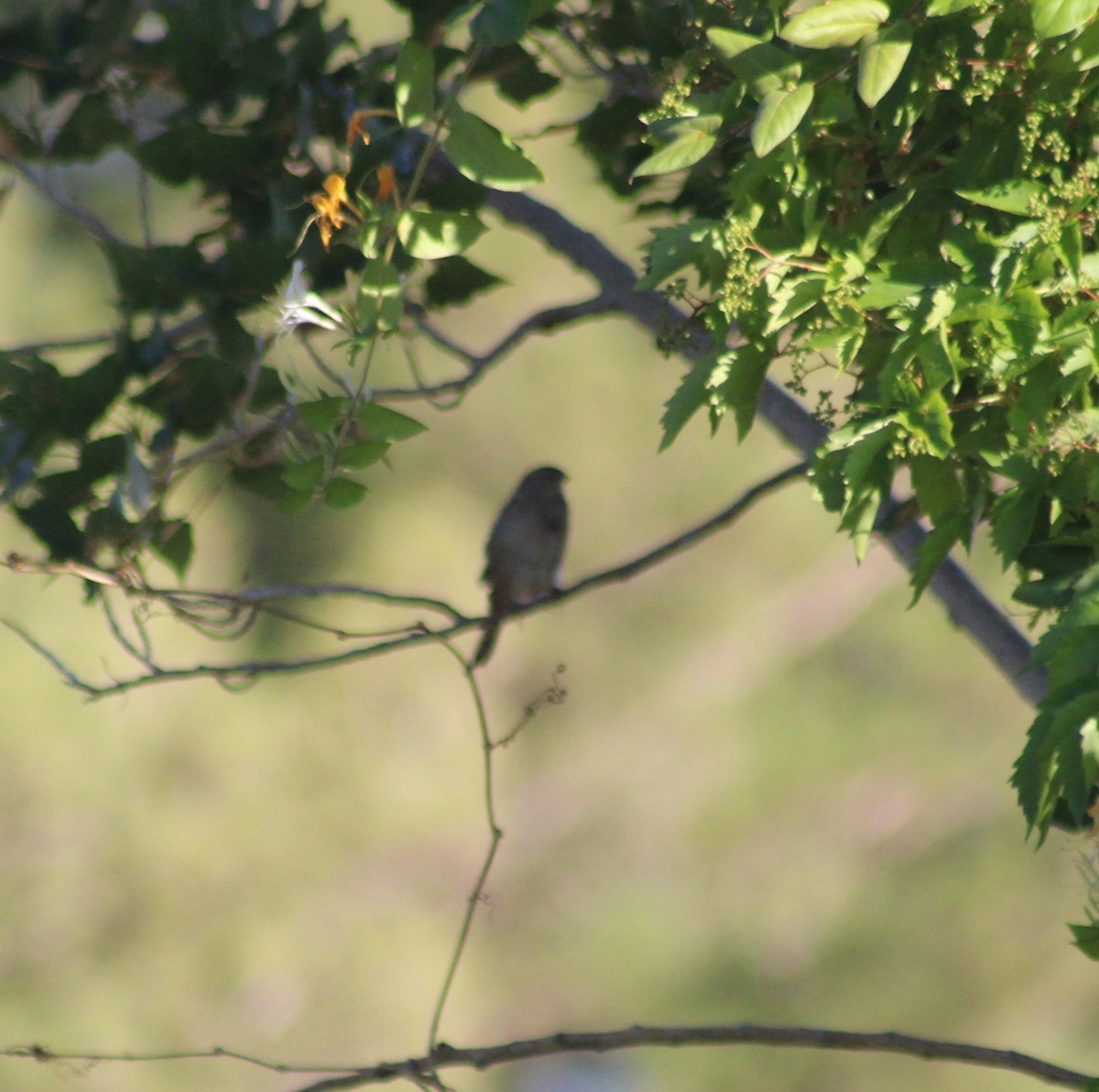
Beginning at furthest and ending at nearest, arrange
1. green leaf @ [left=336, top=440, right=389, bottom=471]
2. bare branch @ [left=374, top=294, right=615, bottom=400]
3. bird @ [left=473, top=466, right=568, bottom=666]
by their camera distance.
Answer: bird @ [left=473, top=466, right=568, bottom=666] → bare branch @ [left=374, top=294, right=615, bottom=400] → green leaf @ [left=336, top=440, right=389, bottom=471]

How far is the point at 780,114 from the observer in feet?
3.78

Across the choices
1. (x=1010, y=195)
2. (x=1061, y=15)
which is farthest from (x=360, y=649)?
(x=1061, y=15)

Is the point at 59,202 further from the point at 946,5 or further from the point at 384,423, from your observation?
the point at 946,5

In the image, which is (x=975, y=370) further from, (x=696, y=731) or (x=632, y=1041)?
(x=696, y=731)

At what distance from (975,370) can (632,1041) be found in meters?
0.84

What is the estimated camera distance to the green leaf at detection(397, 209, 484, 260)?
49.3 inches

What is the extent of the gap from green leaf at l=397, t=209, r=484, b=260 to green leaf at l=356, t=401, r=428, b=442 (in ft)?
0.51

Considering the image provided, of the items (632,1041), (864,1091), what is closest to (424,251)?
(632,1041)

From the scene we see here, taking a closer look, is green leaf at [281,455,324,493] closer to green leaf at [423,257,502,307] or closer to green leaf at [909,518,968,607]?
green leaf at [909,518,968,607]

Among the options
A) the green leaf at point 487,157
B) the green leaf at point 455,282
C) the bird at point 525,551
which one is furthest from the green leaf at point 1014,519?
the bird at point 525,551

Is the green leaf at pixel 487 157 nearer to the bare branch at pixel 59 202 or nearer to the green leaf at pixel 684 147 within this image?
the green leaf at pixel 684 147

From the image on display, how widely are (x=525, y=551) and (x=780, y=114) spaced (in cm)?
346

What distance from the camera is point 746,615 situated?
23.4 feet

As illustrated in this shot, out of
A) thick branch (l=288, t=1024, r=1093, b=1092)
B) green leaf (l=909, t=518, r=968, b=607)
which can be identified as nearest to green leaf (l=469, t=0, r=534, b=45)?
green leaf (l=909, t=518, r=968, b=607)
